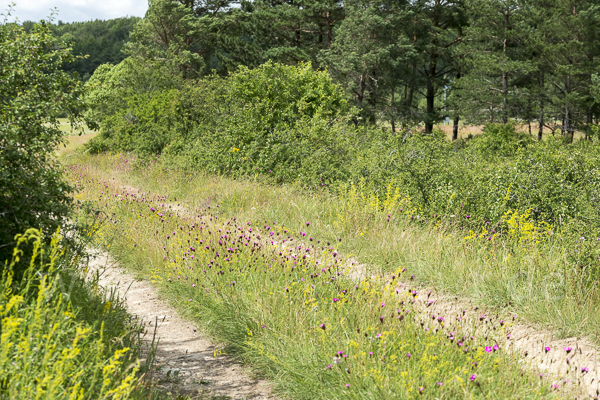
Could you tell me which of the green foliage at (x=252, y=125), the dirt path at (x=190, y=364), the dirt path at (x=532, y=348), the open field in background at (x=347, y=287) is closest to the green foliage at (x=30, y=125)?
the dirt path at (x=190, y=364)

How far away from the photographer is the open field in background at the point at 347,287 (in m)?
3.70

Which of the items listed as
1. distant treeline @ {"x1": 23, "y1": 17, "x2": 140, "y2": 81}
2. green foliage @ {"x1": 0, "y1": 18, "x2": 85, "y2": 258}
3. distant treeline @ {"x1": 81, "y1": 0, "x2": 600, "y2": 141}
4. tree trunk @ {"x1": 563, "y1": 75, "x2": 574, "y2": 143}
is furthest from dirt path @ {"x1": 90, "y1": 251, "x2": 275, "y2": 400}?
distant treeline @ {"x1": 23, "y1": 17, "x2": 140, "y2": 81}

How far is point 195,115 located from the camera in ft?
61.5

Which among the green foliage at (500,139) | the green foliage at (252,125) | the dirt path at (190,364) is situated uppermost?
the green foliage at (252,125)

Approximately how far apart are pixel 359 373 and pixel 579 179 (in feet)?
22.9

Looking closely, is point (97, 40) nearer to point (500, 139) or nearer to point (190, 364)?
point (500, 139)

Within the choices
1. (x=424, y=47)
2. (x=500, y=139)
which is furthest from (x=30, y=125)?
(x=424, y=47)

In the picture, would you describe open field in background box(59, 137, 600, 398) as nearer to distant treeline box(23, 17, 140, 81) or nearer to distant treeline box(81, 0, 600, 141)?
distant treeline box(81, 0, 600, 141)

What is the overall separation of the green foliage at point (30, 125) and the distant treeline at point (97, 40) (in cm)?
6109

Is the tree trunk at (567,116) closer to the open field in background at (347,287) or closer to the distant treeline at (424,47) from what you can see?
the distant treeline at (424,47)

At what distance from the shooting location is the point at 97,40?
85.2 metres

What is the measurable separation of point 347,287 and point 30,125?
3520 millimetres

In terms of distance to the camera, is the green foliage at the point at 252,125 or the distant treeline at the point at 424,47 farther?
the distant treeline at the point at 424,47

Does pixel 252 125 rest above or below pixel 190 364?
above
